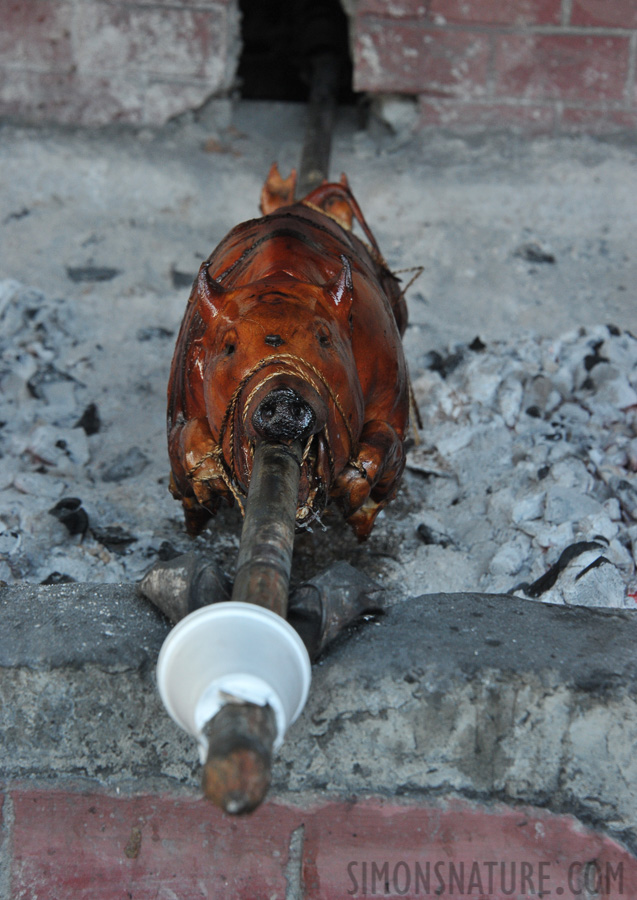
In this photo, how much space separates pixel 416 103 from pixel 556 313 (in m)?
1.52

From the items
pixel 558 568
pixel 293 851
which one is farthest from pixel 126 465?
pixel 293 851

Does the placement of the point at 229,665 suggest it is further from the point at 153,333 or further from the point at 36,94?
Answer: the point at 36,94

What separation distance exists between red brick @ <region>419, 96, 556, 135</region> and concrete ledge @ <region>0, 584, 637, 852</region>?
3479 mm

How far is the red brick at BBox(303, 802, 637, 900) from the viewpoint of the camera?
67.3 inches

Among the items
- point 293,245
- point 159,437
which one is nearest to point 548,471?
point 293,245

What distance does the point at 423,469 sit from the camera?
3031mm

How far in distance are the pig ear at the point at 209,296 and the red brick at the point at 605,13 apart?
10.5 feet

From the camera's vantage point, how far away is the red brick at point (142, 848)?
1.73 m

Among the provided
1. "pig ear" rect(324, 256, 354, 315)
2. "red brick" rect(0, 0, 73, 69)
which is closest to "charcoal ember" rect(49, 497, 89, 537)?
"pig ear" rect(324, 256, 354, 315)

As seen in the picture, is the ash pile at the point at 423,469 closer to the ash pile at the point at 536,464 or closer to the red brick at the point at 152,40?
the ash pile at the point at 536,464

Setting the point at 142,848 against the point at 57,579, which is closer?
the point at 142,848

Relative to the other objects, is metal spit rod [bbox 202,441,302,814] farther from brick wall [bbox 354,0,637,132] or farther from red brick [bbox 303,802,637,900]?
brick wall [bbox 354,0,637,132]

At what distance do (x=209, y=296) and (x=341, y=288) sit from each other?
0.33 metres

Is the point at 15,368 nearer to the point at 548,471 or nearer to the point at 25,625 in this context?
the point at 25,625
